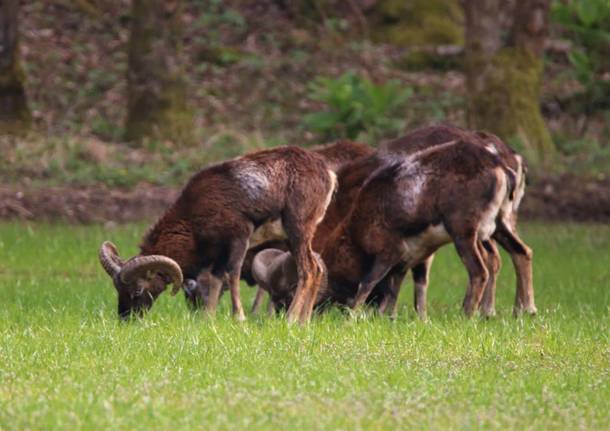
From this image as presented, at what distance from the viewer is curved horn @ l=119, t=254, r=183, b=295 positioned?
43.4 feet

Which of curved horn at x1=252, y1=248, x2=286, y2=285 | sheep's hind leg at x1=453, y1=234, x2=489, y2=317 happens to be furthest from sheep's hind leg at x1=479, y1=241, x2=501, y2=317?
curved horn at x1=252, y1=248, x2=286, y2=285

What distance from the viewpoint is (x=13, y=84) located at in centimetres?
2634

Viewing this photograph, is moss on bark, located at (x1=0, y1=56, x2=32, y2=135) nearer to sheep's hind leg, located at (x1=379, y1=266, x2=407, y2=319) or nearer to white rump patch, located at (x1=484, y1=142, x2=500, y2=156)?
sheep's hind leg, located at (x1=379, y1=266, x2=407, y2=319)

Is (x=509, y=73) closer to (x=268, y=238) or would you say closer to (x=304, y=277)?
(x=268, y=238)

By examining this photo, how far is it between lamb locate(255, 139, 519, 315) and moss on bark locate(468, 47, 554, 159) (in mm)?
10509

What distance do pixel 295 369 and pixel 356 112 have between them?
58.1 feet

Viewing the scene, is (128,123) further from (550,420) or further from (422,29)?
(550,420)

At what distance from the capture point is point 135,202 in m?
23.0

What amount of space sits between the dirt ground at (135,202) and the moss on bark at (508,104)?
1.32 metres

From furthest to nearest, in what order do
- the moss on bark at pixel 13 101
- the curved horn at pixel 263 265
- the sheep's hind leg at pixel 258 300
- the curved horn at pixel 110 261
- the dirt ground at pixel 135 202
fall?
the moss on bark at pixel 13 101, the dirt ground at pixel 135 202, the sheep's hind leg at pixel 258 300, the curved horn at pixel 263 265, the curved horn at pixel 110 261

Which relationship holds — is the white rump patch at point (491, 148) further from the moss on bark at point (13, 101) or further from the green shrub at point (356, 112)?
the moss on bark at point (13, 101)

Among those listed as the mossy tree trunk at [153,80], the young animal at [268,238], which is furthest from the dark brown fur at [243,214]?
the mossy tree trunk at [153,80]

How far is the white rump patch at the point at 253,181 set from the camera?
13.8m

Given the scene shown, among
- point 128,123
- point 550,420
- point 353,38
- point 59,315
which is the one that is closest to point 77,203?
point 128,123
